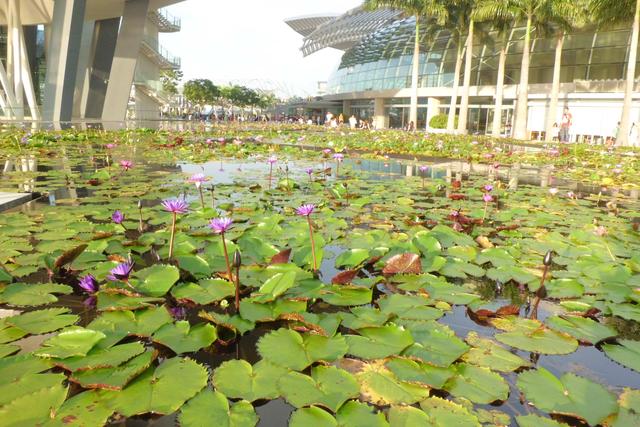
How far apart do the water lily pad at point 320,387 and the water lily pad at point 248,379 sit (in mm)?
35

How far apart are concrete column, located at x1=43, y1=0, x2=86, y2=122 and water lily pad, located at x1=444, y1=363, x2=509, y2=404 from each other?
17.2m

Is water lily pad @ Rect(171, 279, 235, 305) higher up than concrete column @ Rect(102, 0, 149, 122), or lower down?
lower down

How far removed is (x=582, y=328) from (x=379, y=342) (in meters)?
0.89

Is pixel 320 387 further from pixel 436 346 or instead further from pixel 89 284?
pixel 89 284

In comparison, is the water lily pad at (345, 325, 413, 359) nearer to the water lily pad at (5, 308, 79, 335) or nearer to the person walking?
the water lily pad at (5, 308, 79, 335)

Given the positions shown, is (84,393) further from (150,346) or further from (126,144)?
(126,144)

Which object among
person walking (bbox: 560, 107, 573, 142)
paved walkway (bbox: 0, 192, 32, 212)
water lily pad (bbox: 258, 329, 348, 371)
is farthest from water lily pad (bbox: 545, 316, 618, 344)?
person walking (bbox: 560, 107, 573, 142)

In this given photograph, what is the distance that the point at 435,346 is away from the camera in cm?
146

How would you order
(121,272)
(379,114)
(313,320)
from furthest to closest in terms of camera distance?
(379,114)
(121,272)
(313,320)

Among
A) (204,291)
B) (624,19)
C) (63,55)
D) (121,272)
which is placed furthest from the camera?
(624,19)

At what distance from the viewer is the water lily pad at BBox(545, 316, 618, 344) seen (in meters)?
1.64

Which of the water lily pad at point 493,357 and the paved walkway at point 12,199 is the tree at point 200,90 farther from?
the water lily pad at point 493,357

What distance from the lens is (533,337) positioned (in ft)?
5.27

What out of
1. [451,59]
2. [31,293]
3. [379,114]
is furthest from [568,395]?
[379,114]
